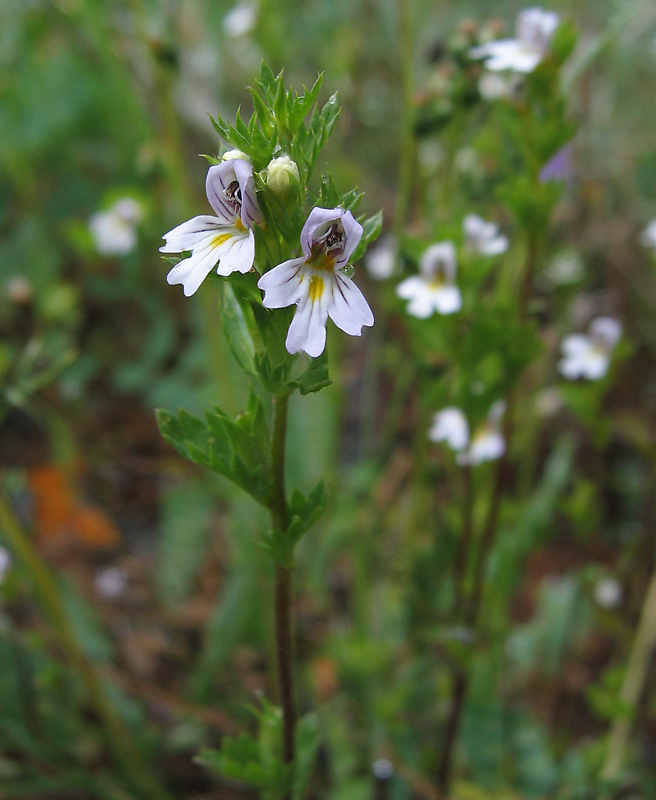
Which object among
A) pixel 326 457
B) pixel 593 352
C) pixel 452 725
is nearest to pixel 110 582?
pixel 326 457

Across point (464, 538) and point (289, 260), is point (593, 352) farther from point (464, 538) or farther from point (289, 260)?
point (289, 260)

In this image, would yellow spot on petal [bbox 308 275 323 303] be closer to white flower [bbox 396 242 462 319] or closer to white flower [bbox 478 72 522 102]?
white flower [bbox 396 242 462 319]

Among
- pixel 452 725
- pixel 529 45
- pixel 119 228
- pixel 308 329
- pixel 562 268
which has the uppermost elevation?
pixel 119 228

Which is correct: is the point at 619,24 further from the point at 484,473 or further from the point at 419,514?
the point at 419,514

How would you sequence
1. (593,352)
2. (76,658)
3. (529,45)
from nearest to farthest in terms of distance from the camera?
1. (529,45)
2. (76,658)
3. (593,352)

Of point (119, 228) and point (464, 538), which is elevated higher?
point (119, 228)
